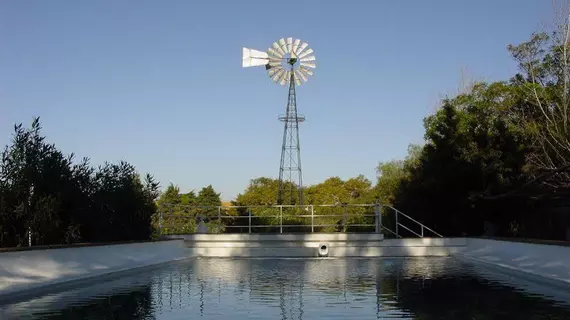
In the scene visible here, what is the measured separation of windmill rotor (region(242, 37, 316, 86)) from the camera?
110 feet

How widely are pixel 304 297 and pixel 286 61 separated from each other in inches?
1020

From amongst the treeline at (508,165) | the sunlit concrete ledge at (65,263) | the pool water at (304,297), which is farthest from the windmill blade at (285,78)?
the pool water at (304,297)

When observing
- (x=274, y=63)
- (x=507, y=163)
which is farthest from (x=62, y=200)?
(x=274, y=63)

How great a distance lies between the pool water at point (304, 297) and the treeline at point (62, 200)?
2.38 metres

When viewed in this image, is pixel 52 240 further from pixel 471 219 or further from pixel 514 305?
pixel 471 219

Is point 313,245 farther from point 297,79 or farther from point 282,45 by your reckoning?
point 282,45

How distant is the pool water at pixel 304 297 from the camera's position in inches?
316

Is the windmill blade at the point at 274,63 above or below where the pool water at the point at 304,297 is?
above

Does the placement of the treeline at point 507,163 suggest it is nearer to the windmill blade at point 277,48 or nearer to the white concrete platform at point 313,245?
the white concrete platform at point 313,245

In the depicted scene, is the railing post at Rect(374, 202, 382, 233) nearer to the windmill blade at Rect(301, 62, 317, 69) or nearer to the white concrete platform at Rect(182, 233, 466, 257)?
the white concrete platform at Rect(182, 233, 466, 257)

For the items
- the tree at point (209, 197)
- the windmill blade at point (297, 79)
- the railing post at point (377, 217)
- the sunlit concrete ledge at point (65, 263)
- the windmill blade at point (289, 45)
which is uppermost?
the windmill blade at point (289, 45)

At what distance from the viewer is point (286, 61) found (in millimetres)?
34312

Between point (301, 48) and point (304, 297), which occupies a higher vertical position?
point (301, 48)

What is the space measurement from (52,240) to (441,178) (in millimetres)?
14720
